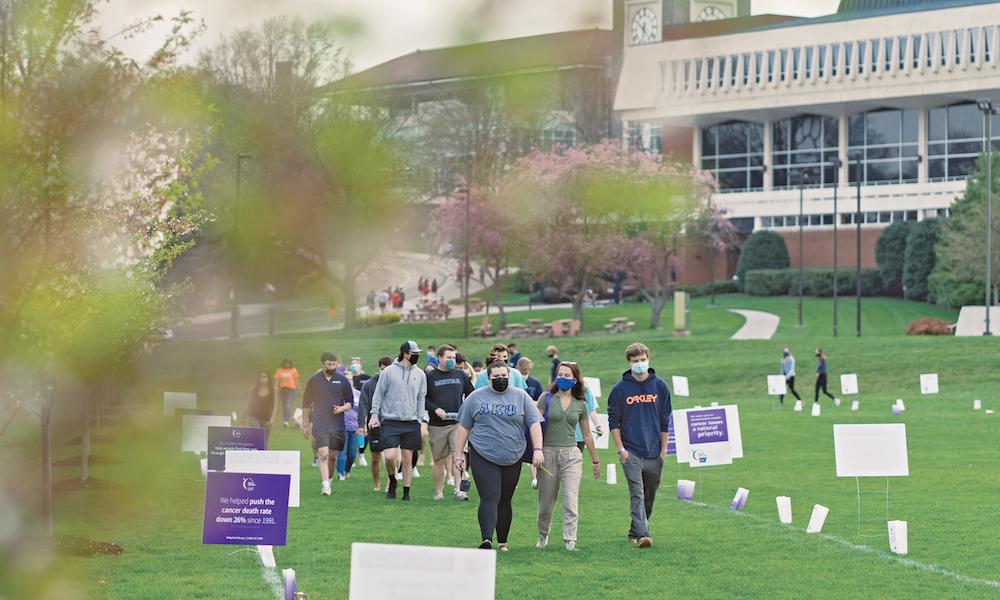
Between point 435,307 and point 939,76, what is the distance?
39.3 m

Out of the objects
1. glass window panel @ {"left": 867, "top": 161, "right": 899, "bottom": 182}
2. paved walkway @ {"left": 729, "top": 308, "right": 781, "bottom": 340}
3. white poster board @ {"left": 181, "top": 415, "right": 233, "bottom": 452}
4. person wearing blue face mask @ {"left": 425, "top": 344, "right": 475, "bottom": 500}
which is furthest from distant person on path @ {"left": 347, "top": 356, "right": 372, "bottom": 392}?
glass window panel @ {"left": 867, "top": 161, "right": 899, "bottom": 182}

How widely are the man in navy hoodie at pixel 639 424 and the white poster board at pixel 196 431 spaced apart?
5.75 metres

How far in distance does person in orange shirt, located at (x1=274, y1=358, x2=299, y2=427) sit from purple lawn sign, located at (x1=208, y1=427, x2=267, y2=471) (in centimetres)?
1474

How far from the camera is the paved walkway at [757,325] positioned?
252ft

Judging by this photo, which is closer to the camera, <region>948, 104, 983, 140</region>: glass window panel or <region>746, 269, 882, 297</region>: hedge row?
<region>746, 269, 882, 297</region>: hedge row

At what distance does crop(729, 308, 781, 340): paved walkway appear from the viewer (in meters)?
76.8

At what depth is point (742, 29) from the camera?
120062 millimetres

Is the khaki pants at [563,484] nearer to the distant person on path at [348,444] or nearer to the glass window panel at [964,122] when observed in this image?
the distant person on path at [348,444]

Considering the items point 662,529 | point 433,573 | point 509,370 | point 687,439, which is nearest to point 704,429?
point 687,439

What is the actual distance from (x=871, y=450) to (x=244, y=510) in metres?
5.86

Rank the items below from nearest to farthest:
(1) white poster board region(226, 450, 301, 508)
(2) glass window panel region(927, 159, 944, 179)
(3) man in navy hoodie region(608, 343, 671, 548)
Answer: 1. (1) white poster board region(226, 450, 301, 508)
2. (3) man in navy hoodie region(608, 343, 671, 548)
3. (2) glass window panel region(927, 159, 944, 179)

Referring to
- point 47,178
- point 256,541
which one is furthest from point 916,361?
point 47,178

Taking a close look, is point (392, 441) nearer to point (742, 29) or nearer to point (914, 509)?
point (914, 509)

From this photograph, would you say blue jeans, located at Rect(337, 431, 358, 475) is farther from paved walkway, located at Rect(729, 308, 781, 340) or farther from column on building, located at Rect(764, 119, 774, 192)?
column on building, located at Rect(764, 119, 774, 192)
